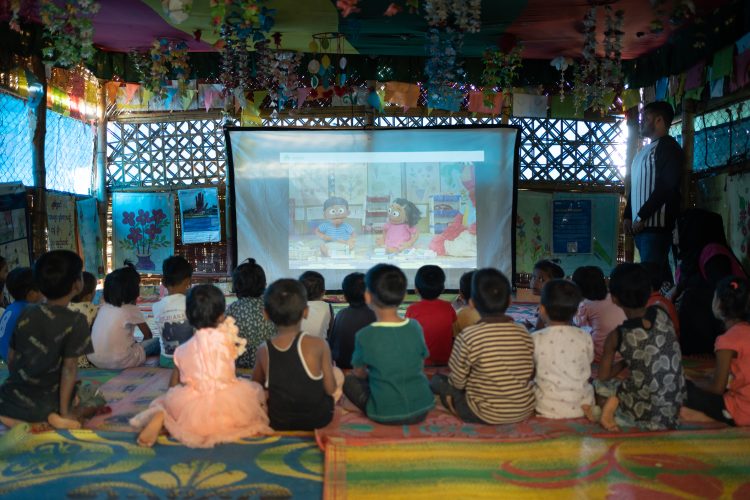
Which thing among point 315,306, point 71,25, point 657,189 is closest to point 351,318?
point 315,306

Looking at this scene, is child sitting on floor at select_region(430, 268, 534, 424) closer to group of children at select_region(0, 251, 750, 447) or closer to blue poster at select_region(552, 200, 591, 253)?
group of children at select_region(0, 251, 750, 447)

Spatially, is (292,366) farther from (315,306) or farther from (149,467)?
(315,306)

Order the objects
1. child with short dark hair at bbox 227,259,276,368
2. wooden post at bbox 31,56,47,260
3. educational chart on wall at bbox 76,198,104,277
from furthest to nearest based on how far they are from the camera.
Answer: educational chart on wall at bbox 76,198,104,277 < wooden post at bbox 31,56,47,260 < child with short dark hair at bbox 227,259,276,368

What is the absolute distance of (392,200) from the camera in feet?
22.2

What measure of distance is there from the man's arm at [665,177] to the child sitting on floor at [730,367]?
2.02 metres

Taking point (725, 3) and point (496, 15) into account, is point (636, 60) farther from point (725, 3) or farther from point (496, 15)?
point (496, 15)

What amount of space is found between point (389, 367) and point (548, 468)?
2.48 ft

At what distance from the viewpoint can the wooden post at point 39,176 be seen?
5809mm

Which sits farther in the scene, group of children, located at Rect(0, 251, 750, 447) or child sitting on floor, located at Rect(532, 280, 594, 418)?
child sitting on floor, located at Rect(532, 280, 594, 418)

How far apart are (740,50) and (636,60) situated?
155cm

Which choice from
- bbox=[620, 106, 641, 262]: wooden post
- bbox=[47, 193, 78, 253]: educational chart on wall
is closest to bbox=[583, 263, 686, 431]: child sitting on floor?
bbox=[620, 106, 641, 262]: wooden post

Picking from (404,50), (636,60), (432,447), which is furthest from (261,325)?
(636,60)

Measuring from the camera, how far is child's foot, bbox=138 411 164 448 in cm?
262

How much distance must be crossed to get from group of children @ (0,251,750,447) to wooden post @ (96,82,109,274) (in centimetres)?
513
